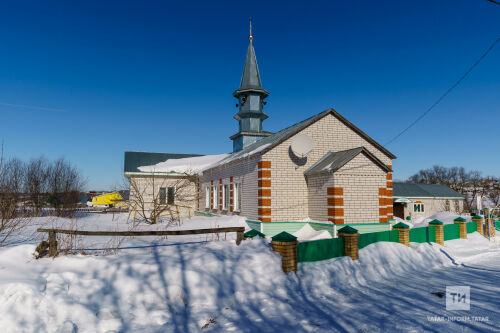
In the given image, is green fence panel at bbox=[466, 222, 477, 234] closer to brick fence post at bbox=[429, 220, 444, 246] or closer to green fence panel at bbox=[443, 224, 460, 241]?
green fence panel at bbox=[443, 224, 460, 241]

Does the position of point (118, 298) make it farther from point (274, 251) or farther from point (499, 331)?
point (499, 331)

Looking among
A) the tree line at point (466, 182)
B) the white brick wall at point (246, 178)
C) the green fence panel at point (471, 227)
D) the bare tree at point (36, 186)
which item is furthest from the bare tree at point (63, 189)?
the tree line at point (466, 182)

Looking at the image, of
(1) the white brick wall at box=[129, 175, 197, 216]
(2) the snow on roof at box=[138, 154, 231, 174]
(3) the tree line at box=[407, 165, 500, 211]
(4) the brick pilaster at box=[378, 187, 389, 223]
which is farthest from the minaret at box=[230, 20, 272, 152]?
(3) the tree line at box=[407, 165, 500, 211]

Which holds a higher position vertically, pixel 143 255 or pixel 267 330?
pixel 143 255

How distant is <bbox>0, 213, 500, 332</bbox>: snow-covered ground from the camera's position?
5.56m

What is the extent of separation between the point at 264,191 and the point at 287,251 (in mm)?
7317

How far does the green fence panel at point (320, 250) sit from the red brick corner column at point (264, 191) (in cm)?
593

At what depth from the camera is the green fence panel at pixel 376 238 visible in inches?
432

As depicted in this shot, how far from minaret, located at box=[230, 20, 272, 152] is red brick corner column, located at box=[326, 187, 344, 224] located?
451 inches

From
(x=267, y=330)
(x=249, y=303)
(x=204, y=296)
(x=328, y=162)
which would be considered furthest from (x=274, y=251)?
(x=328, y=162)

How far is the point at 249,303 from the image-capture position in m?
6.89

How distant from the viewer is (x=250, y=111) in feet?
81.7

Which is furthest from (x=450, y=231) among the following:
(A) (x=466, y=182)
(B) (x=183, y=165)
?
(A) (x=466, y=182)

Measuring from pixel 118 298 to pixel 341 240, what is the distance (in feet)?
21.7
